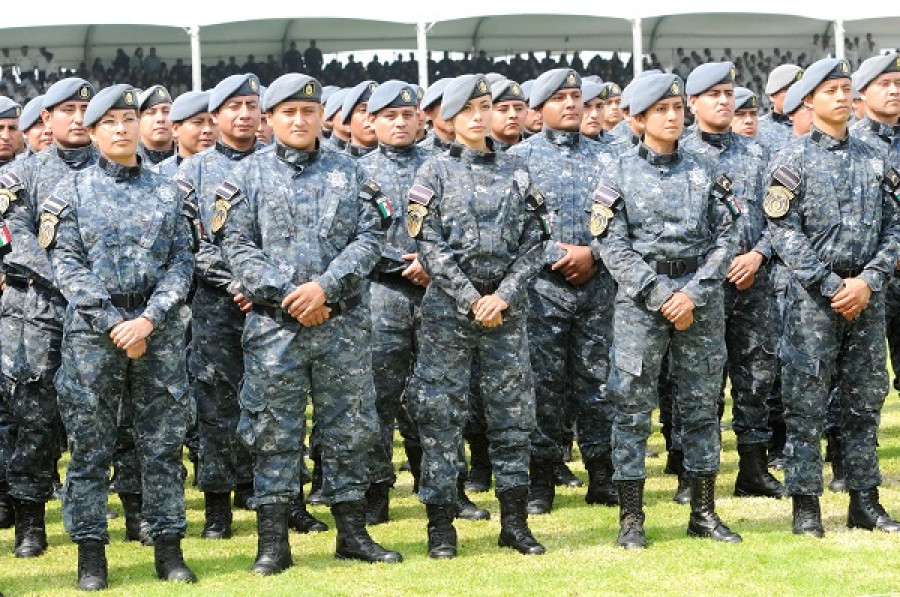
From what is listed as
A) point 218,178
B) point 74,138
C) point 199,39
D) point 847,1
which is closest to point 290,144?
point 218,178

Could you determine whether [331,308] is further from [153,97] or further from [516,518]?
[153,97]

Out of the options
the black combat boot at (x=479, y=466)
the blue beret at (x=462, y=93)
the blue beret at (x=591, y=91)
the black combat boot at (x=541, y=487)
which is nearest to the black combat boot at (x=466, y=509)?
the black combat boot at (x=541, y=487)

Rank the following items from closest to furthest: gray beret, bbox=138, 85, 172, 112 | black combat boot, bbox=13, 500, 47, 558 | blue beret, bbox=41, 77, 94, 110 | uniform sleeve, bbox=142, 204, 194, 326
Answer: uniform sleeve, bbox=142, 204, 194, 326, black combat boot, bbox=13, 500, 47, 558, blue beret, bbox=41, 77, 94, 110, gray beret, bbox=138, 85, 172, 112

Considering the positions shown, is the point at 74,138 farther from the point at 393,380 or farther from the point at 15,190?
the point at 393,380

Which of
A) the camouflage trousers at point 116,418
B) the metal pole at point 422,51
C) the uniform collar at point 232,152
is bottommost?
the camouflage trousers at point 116,418

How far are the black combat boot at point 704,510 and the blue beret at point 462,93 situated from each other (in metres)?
2.15

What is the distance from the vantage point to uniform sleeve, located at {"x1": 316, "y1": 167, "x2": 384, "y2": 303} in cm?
648

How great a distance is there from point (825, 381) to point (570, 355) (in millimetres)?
1600

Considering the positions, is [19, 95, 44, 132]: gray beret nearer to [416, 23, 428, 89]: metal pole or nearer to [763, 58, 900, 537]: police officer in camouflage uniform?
[763, 58, 900, 537]: police officer in camouflage uniform

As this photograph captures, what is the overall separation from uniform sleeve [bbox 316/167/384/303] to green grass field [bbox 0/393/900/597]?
1.32m

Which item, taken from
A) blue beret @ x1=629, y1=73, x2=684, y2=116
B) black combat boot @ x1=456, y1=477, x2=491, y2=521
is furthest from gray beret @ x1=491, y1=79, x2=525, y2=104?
black combat boot @ x1=456, y1=477, x2=491, y2=521

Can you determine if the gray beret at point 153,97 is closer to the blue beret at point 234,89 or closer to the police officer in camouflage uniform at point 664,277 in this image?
the blue beret at point 234,89

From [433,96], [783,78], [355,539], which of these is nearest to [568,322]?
[433,96]

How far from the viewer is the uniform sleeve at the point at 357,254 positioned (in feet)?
21.3
